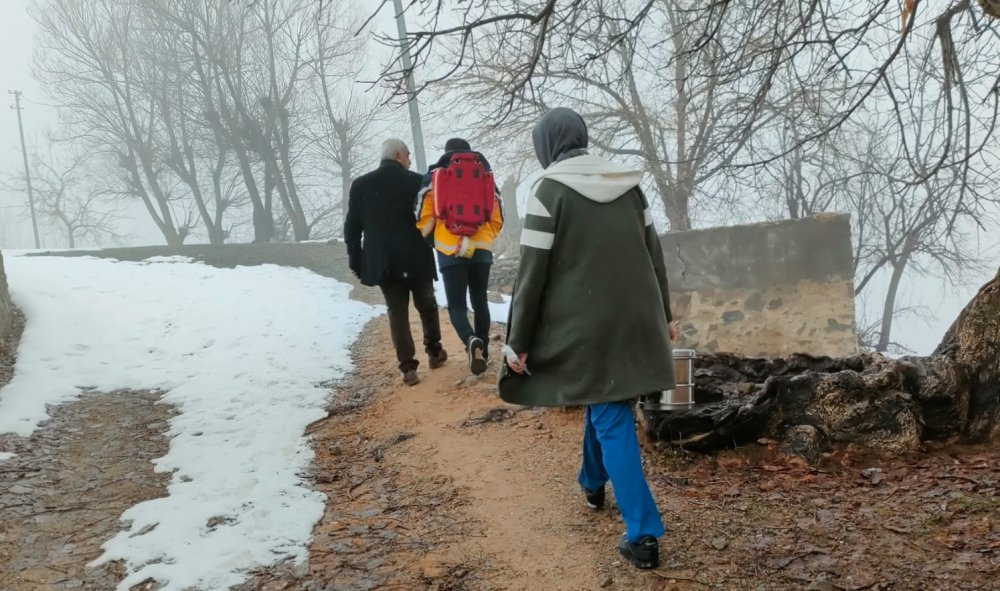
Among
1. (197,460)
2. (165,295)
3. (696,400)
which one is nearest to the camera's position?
(696,400)

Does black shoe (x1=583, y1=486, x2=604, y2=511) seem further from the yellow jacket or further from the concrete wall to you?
the concrete wall

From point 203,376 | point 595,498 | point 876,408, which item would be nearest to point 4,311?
point 203,376

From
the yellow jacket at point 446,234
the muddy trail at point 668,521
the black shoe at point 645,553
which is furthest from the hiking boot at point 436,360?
the black shoe at point 645,553

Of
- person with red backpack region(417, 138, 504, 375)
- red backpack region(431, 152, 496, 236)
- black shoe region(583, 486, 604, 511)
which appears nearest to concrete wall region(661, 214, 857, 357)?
person with red backpack region(417, 138, 504, 375)

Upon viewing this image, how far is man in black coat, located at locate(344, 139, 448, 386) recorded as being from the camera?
5.10 m

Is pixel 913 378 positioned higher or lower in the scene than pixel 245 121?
lower

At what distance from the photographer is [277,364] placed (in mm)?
6445

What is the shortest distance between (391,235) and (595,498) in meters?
2.73

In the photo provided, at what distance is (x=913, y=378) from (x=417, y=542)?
2587 millimetres

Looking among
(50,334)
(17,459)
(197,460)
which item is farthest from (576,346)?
(50,334)

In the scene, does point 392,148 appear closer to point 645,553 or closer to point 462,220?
point 462,220

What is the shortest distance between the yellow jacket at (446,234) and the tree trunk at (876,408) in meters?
1.95

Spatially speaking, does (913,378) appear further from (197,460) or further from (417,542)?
(197,460)

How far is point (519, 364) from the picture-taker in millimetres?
2723
